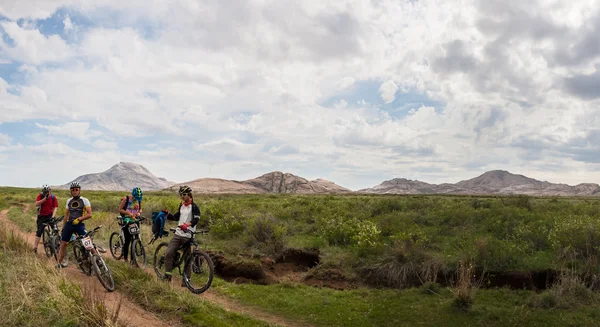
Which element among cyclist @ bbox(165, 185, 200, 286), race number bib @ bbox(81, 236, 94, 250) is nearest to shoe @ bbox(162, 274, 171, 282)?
cyclist @ bbox(165, 185, 200, 286)

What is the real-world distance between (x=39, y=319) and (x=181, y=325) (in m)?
2.42

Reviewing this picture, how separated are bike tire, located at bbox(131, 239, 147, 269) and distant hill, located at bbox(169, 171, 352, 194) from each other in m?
135

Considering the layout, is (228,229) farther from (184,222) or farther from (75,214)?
(184,222)

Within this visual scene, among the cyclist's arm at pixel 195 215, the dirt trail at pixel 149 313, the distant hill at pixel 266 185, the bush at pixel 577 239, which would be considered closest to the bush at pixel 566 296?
the bush at pixel 577 239

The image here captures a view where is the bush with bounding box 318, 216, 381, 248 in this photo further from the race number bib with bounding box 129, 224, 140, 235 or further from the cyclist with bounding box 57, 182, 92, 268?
the cyclist with bounding box 57, 182, 92, 268

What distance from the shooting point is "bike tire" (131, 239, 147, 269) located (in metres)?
11.6

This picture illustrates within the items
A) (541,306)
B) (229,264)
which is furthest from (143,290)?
(541,306)

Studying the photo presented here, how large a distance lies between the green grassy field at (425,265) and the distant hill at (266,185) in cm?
12829

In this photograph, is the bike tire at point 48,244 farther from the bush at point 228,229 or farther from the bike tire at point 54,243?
the bush at point 228,229

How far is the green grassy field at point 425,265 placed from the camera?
33.6ft

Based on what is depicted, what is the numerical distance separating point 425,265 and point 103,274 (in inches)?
384

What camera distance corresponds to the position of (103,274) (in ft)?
30.9

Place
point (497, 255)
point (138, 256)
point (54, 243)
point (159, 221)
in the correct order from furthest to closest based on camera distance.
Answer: point (497, 255), point (54, 243), point (138, 256), point (159, 221)

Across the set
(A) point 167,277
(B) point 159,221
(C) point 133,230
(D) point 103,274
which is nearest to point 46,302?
(D) point 103,274
